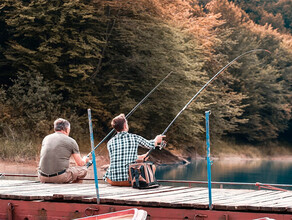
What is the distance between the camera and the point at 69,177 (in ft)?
24.4

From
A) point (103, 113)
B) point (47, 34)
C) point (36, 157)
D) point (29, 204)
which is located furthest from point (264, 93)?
point (29, 204)

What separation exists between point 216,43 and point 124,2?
1150cm

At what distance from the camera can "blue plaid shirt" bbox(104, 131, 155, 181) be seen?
6984 mm

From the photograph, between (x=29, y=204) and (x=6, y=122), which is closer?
(x=29, y=204)

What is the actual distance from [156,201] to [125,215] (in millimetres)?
338

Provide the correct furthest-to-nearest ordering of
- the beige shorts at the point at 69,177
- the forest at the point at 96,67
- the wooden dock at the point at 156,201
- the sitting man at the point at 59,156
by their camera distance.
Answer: the forest at the point at 96,67 < the beige shorts at the point at 69,177 < the sitting man at the point at 59,156 < the wooden dock at the point at 156,201

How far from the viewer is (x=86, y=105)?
78.1 ft

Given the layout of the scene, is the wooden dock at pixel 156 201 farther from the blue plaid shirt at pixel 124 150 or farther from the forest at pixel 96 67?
the forest at pixel 96 67

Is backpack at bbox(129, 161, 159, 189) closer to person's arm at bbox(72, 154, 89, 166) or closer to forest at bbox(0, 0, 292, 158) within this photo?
person's arm at bbox(72, 154, 89, 166)

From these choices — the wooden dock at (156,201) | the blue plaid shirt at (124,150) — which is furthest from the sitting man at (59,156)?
the blue plaid shirt at (124,150)

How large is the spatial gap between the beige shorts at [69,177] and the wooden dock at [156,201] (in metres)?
0.31

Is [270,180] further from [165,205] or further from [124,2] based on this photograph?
[165,205]

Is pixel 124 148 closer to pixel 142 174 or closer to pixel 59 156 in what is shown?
pixel 142 174

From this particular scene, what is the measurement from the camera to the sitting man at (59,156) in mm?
7195
